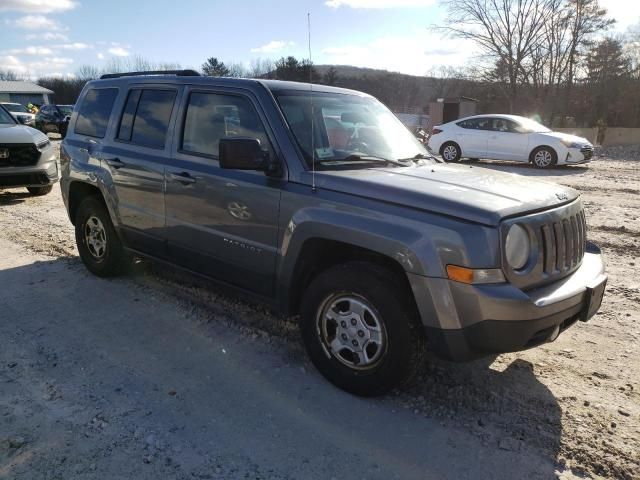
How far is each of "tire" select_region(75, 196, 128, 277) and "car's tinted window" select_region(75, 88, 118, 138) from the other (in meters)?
0.70

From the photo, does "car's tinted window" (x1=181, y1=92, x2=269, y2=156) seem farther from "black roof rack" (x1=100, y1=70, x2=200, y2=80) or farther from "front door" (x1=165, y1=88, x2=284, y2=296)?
"black roof rack" (x1=100, y1=70, x2=200, y2=80)

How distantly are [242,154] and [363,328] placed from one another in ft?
4.41

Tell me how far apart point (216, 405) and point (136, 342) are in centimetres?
114

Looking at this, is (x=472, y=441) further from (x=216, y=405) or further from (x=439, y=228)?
(x=216, y=405)

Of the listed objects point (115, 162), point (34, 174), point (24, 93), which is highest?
point (24, 93)

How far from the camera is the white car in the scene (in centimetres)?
1433

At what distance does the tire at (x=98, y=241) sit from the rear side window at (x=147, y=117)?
35.4 inches

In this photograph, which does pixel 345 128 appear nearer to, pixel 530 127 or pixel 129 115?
pixel 129 115

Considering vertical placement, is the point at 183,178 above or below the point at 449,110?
below

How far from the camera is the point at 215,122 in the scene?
396 cm

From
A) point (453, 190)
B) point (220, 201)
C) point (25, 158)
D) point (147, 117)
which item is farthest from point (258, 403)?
point (25, 158)

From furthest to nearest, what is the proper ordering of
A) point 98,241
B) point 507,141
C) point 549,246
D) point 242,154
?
1. point 507,141
2. point 98,241
3. point 242,154
4. point 549,246

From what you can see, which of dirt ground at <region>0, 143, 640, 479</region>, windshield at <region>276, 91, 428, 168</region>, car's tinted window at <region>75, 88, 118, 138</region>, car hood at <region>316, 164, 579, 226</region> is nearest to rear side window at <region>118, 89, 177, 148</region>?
car's tinted window at <region>75, 88, 118, 138</region>

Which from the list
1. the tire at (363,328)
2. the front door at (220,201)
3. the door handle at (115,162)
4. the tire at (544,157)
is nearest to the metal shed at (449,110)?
the tire at (544,157)
